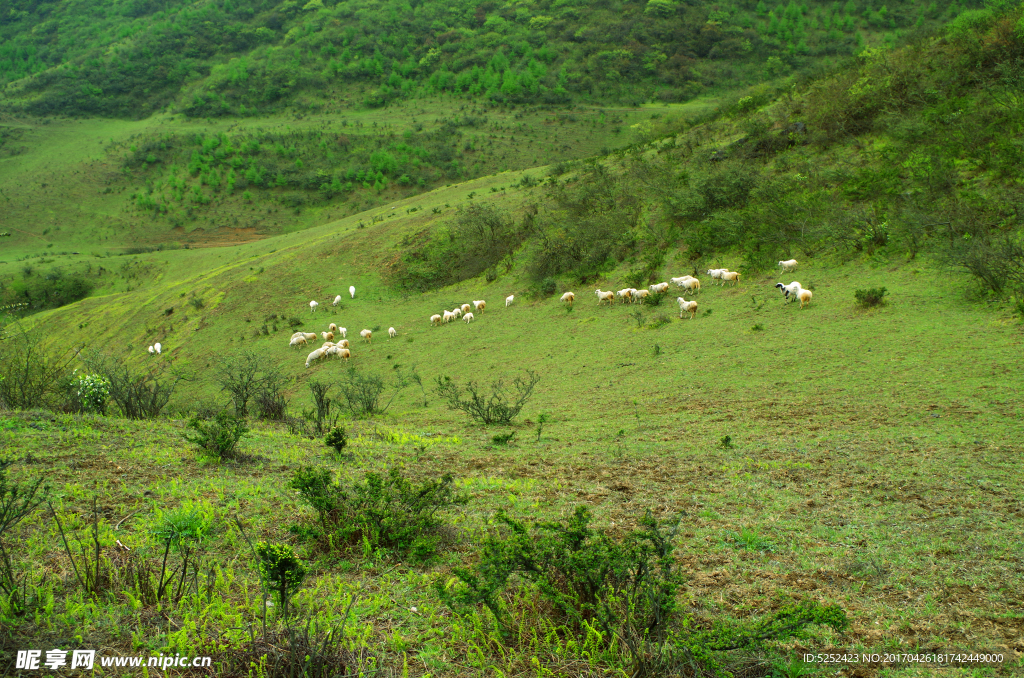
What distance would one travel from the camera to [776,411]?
930 cm

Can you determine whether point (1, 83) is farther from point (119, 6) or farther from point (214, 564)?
point (214, 564)

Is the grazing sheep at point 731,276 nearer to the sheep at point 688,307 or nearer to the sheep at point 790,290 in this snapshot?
the sheep at point 688,307

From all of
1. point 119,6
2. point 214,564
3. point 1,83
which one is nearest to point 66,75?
point 1,83

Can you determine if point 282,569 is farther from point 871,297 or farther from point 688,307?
point 688,307

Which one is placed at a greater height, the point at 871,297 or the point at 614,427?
the point at 871,297

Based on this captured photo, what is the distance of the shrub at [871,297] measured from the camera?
13.0 meters

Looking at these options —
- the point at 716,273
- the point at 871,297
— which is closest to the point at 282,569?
the point at 871,297

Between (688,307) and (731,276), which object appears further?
(731,276)

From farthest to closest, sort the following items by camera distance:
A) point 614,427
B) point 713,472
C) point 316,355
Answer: point 316,355
point 614,427
point 713,472

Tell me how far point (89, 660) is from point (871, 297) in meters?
15.0

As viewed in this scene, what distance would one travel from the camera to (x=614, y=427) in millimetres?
9422

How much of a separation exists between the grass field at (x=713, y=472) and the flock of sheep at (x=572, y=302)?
52cm

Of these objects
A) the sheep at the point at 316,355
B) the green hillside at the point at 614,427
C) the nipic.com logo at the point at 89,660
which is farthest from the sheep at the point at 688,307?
the nipic.com logo at the point at 89,660

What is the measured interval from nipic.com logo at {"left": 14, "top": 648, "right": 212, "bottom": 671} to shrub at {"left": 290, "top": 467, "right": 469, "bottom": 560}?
155 cm
